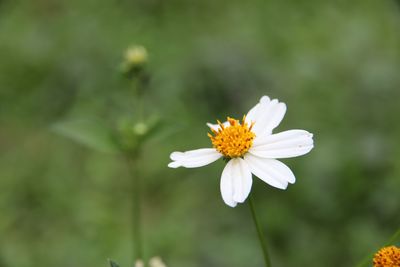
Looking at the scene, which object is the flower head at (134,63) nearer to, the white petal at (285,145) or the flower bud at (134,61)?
the flower bud at (134,61)

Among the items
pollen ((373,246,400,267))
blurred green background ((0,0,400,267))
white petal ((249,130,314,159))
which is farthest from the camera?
blurred green background ((0,0,400,267))

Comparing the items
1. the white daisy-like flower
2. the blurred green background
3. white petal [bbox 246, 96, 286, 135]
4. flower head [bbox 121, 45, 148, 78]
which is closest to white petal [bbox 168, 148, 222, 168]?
the white daisy-like flower

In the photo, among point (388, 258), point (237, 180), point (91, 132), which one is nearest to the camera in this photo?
point (388, 258)

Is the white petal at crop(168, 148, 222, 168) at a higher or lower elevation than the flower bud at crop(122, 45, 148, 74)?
lower

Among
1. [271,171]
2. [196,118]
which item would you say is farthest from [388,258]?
[196,118]

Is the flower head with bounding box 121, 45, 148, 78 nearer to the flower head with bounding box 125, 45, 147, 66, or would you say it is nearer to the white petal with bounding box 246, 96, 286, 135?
the flower head with bounding box 125, 45, 147, 66

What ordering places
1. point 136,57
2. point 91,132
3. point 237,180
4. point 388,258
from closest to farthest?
point 388,258 → point 237,180 → point 91,132 → point 136,57

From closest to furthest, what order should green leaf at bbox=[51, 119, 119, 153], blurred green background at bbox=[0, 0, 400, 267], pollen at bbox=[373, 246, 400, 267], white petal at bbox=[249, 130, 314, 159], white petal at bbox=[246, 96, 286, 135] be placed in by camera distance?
pollen at bbox=[373, 246, 400, 267], white petal at bbox=[249, 130, 314, 159], white petal at bbox=[246, 96, 286, 135], green leaf at bbox=[51, 119, 119, 153], blurred green background at bbox=[0, 0, 400, 267]

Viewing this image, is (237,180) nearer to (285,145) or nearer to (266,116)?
(285,145)
